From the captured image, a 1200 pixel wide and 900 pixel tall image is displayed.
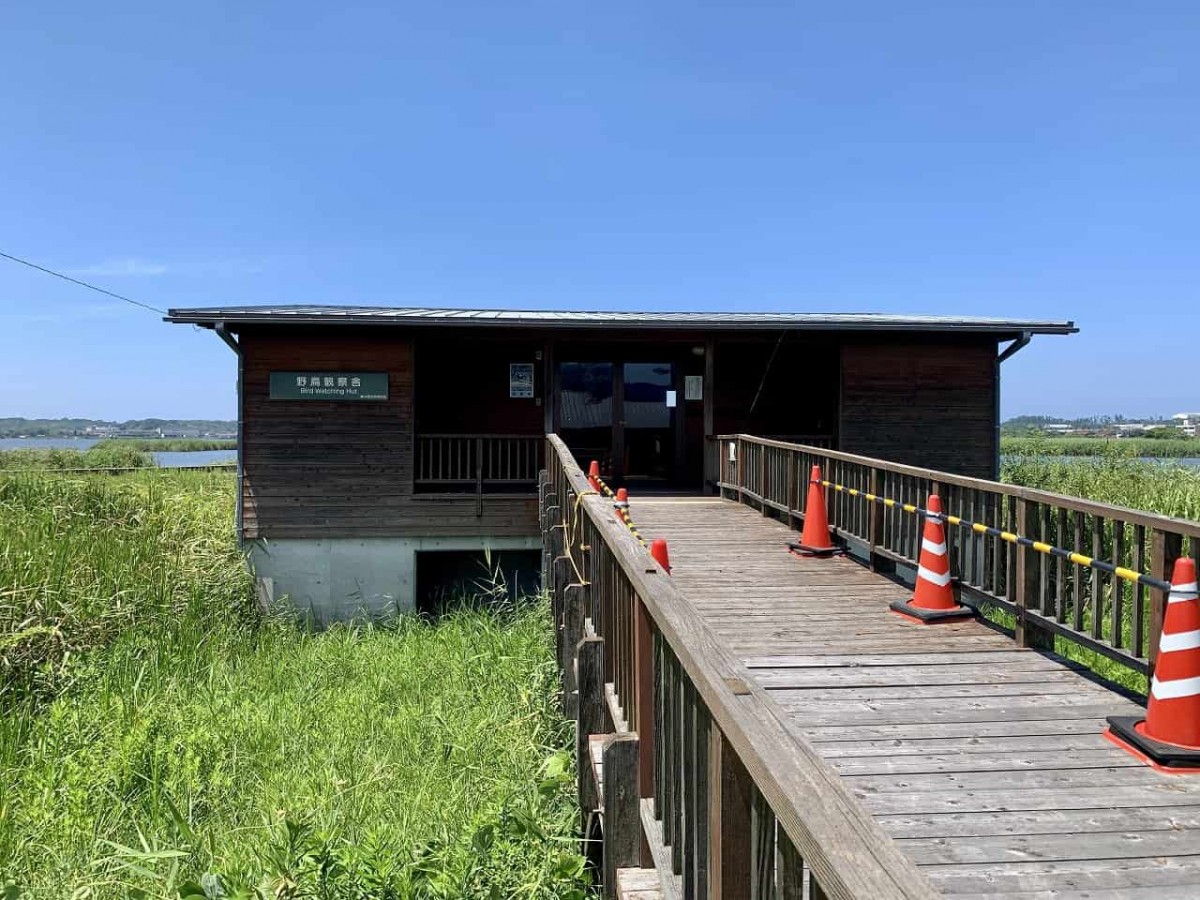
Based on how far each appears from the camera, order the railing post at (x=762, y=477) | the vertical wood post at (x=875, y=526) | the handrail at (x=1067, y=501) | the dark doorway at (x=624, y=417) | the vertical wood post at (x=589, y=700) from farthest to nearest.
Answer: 1. the dark doorway at (x=624, y=417)
2. the railing post at (x=762, y=477)
3. the vertical wood post at (x=875, y=526)
4. the handrail at (x=1067, y=501)
5. the vertical wood post at (x=589, y=700)

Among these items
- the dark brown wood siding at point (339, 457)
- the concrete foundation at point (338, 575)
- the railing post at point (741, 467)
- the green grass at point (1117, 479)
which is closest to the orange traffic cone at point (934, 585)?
the railing post at point (741, 467)

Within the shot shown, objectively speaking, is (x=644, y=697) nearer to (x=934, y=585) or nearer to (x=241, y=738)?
(x=934, y=585)

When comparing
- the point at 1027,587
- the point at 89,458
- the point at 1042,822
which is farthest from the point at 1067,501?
the point at 89,458

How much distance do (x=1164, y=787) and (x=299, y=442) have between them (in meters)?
10.8

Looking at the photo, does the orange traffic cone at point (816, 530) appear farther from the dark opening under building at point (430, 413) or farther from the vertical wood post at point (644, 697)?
the vertical wood post at point (644, 697)

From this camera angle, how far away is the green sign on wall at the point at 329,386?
1106cm

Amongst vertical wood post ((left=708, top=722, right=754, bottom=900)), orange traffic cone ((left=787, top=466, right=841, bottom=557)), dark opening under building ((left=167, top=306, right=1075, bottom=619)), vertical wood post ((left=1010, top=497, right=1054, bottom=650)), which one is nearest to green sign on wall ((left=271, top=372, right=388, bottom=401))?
dark opening under building ((left=167, top=306, right=1075, bottom=619))

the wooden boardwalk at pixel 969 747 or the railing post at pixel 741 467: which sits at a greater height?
the railing post at pixel 741 467

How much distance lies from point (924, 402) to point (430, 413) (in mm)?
8785

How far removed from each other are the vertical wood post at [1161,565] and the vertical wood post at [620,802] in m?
3.14

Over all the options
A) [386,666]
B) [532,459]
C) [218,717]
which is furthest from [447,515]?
[218,717]

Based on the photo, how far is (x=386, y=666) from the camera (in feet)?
26.5

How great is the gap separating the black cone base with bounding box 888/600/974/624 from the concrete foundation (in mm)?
6869

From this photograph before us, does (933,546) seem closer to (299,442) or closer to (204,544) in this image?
(299,442)
